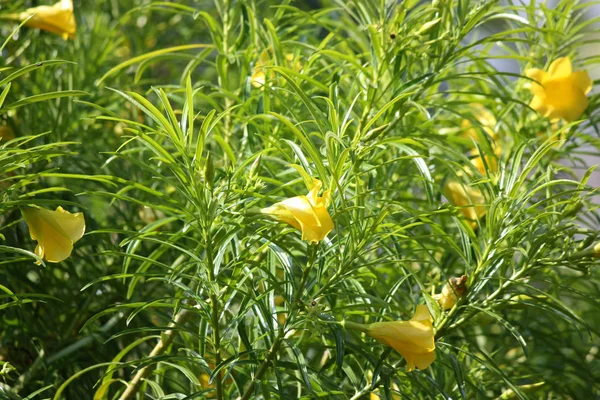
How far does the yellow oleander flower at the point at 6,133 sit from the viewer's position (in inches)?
37.2

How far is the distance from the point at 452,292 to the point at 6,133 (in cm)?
59

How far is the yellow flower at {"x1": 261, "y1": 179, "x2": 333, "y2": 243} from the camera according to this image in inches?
23.2

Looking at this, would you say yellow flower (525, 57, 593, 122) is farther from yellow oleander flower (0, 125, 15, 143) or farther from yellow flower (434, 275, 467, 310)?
yellow oleander flower (0, 125, 15, 143)

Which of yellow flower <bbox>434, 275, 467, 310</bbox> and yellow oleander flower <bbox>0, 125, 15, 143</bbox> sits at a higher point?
yellow oleander flower <bbox>0, 125, 15, 143</bbox>

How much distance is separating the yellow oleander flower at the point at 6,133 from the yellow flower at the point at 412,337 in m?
0.55

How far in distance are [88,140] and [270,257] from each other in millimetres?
480

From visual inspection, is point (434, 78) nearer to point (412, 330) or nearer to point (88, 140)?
point (412, 330)

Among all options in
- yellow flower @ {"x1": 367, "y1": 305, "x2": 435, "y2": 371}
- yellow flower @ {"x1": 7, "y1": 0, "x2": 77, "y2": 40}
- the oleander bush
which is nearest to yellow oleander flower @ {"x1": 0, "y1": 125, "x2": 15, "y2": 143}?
the oleander bush

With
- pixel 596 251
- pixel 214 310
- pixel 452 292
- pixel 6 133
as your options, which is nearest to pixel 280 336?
pixel 214 310

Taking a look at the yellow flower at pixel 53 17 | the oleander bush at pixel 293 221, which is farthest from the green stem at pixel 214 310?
the yellow flower at pixel 53 17

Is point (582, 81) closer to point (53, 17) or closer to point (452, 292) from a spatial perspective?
point (452, 292)

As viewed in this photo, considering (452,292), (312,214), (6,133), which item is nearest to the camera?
(312,214)

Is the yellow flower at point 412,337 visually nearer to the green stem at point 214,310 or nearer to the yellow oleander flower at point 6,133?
the green stem at point 214,310

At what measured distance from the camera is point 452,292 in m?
0.74
